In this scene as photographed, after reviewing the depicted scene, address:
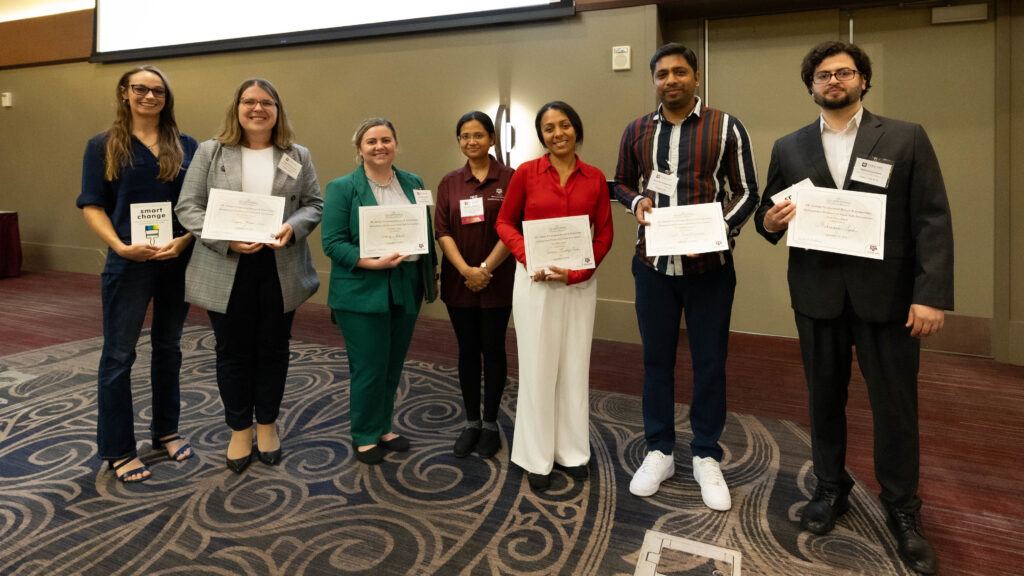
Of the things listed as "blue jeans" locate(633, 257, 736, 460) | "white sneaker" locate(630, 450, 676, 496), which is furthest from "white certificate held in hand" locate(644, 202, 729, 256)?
"white sneaker" locate(630, 450, 676, 496)

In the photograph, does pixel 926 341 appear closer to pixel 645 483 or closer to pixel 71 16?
pixel 645 483

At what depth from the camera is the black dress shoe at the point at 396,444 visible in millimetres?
2324

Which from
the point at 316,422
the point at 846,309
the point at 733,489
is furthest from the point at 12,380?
the point at 846,309

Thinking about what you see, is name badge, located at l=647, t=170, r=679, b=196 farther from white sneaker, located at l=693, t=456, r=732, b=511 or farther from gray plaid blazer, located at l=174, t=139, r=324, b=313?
gray plaid blazer, located at l=174, t=139, r=324, b=313

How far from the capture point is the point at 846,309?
5.33ft

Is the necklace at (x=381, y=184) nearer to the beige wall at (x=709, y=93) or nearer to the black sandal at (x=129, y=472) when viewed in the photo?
the black sandal at (x=129, y=472)

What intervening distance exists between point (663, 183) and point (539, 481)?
1.13m

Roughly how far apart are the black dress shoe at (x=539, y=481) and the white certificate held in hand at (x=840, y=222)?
1.14m

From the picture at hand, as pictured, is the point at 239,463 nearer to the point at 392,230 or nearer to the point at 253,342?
the point at 253,342

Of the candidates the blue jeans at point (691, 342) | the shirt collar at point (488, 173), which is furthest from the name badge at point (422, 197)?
the blue jeans at point (691, 342)

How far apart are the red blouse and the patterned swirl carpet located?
Result: 0.83 meters

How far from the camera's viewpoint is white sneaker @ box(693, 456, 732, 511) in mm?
1891

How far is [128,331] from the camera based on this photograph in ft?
6.68

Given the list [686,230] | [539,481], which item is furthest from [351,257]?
[686,230]
